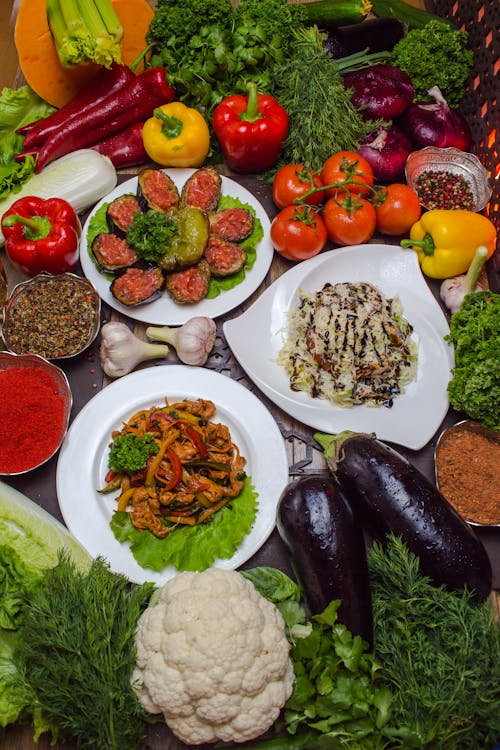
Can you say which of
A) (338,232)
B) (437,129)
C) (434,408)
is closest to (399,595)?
(434,408)

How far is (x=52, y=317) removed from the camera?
7.45 feet

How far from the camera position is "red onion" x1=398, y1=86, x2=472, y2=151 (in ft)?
8.64

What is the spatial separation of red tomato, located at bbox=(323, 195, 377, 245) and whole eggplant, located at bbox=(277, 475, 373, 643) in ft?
3.11

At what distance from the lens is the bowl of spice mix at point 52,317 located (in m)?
2.24

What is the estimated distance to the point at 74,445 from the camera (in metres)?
2.17

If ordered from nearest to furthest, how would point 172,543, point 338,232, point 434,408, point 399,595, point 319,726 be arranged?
point 319,726, point 399,595, point 172,543, point 434,408, point 338,232

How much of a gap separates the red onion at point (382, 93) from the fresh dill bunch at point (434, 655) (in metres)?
1.74

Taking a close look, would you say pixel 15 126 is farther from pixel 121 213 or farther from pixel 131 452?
pixel 131 452

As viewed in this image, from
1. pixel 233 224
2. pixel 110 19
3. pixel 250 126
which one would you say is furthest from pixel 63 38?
pixel 233 224

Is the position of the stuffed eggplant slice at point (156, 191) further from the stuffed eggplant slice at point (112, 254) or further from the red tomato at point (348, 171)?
the red tomato at point (348, 171)

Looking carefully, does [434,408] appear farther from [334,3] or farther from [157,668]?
[334,3]

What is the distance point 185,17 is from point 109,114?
1.58ft

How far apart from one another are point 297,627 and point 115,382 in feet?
3.32

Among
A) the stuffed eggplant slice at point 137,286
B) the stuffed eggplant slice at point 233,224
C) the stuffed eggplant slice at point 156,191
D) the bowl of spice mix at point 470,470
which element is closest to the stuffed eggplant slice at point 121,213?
the stuffed eggplant slice at point 156,191
